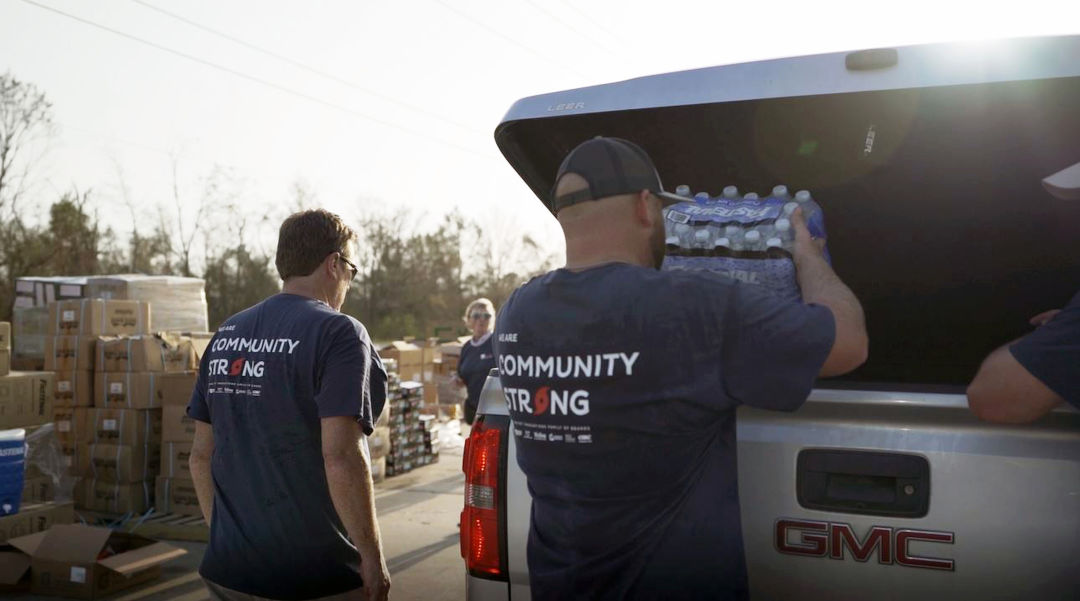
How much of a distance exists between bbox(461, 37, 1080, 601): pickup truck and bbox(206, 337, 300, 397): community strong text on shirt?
2.41 feet

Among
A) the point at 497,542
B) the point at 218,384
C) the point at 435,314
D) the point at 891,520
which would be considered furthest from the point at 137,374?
the point at 435,314

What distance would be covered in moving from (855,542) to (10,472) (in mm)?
6705

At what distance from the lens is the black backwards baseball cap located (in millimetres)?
1878

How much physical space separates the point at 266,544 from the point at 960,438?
1.89m

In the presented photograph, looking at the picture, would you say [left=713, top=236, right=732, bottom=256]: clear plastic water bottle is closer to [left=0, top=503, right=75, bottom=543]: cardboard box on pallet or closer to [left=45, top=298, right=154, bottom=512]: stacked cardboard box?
[left=0, top=503, right=75, bottom=543]: cardboard box on pallet

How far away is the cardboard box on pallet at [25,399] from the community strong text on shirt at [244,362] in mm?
5591

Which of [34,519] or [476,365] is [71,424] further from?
[476,365]

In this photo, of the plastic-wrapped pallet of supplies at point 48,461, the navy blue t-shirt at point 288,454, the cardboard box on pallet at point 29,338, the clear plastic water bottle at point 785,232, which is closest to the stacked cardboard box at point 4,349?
the plastic-wrapped pallet of supplies at point 48,461

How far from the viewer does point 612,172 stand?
6.17ft

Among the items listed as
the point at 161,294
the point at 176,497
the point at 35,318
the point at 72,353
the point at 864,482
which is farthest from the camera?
the point at 161,294

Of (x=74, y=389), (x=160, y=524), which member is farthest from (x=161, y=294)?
(x=160, y=524)

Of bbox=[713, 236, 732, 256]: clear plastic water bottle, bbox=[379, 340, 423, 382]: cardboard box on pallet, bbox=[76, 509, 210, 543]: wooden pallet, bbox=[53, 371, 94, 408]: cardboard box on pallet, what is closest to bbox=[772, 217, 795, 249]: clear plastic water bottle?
bbox=[713, 236, 732, 256]: clear plastic water bottle

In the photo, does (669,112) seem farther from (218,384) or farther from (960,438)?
(218,384)

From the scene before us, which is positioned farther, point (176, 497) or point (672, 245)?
point (176, 497)
